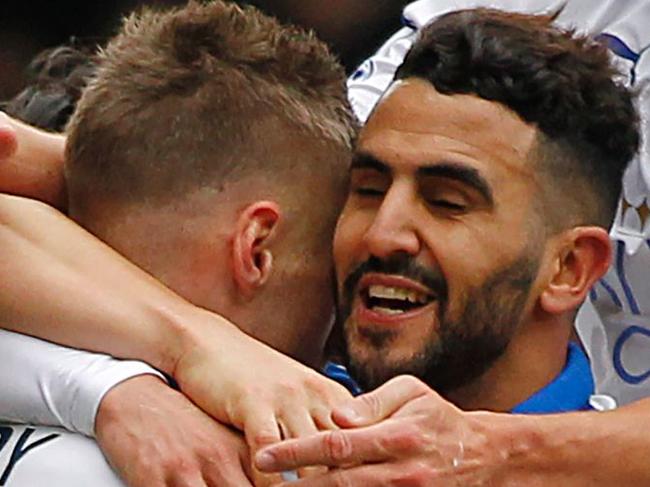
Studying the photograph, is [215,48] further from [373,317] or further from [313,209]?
[373,317]

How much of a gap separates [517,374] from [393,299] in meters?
0.17

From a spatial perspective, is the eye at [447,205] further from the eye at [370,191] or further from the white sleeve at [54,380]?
the white sleeve at [54,380]

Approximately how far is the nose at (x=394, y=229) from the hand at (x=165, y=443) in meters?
0.30

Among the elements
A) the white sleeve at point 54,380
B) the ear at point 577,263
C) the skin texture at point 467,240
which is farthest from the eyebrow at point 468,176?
the white sleeve at point 54,380

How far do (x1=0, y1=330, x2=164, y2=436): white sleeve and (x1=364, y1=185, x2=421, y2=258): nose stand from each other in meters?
0.29

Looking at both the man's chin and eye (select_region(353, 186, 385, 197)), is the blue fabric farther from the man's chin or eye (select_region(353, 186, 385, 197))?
eye (select_region(353, 186, 385, 197))

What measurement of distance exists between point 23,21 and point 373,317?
2750 millimetres

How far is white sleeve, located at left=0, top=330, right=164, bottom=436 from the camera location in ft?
5.66

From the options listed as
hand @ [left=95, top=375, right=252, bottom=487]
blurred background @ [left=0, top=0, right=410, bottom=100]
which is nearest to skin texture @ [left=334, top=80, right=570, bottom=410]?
hand @ [left=95, top=375, right=252, bottom=487]

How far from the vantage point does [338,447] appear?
5.25ft

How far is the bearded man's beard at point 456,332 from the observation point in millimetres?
1868

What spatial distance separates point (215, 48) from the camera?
6.35 feet

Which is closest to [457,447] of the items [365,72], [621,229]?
[621,229]

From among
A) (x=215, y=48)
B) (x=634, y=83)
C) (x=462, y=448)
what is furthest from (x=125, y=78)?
(x=634, y=83)
